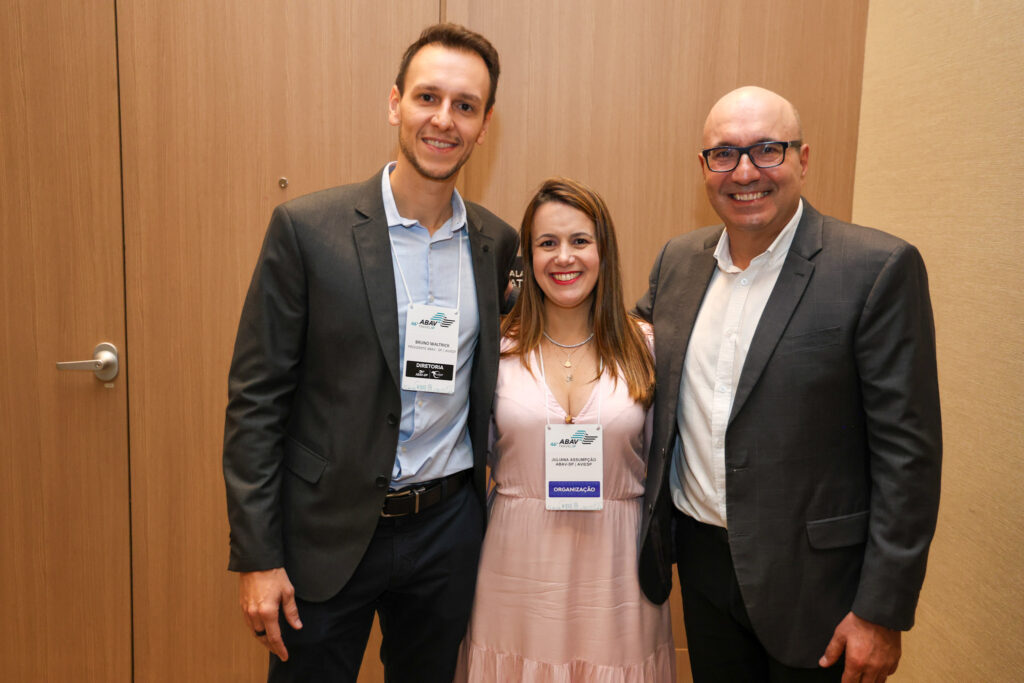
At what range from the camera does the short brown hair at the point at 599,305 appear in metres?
1.89

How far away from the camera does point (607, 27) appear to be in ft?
8.39

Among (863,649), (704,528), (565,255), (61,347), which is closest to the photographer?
(863,649)

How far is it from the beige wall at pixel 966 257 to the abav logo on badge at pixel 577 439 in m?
1.21

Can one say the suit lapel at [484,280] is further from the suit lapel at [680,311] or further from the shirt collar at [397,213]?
the suit lapel at [680,311]

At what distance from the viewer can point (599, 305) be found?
194 cm

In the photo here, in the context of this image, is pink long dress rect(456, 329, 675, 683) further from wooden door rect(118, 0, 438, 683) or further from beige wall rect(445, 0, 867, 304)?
wooden door rect(118, 0, 438, 683)

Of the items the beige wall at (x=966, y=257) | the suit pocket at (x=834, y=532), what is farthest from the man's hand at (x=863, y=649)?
the beige wall at (x=966, y=257)

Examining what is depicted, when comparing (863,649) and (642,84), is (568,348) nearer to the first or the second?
(863,649)

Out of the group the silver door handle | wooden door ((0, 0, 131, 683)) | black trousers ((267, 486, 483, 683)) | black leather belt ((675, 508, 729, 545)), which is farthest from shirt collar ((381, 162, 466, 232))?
the silver door handle

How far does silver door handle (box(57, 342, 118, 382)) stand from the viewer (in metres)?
2.45

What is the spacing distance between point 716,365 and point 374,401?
80cm

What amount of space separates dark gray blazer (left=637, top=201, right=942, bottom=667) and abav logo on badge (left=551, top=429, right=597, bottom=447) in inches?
13.7

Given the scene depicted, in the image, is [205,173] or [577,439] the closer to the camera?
[577,439]

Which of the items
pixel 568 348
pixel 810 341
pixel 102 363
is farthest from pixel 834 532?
pixel 102 363
